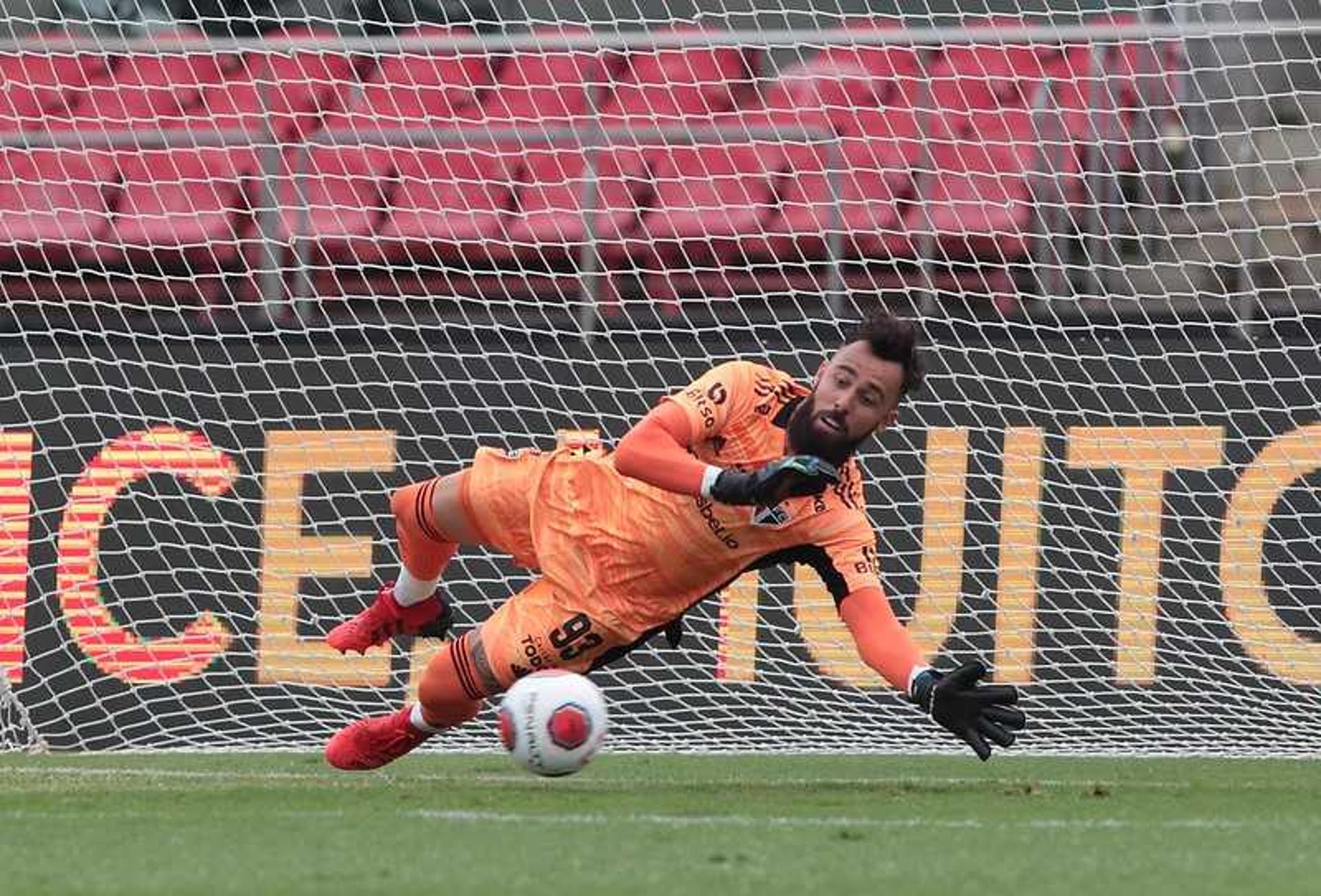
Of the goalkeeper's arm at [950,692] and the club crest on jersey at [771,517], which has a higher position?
the club crest on jersey at [771,517]

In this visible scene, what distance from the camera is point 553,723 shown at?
591 cm

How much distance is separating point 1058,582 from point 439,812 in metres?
3.77

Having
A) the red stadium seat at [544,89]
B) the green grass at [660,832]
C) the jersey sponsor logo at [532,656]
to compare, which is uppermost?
the red stadium seat at [544,89]

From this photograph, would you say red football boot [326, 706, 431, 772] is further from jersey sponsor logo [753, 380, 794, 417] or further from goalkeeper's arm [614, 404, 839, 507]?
jersey sponsor logo [753, 380, 794, 417]

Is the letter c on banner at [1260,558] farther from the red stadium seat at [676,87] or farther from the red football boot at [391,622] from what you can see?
the red football boot at [391,622]

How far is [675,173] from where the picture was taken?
391 inches

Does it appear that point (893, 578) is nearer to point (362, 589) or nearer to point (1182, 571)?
point (1182, 571)

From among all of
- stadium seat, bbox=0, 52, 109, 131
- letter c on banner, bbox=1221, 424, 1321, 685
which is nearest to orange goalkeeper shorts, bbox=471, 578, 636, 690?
letter c on banner, bbox=1221, 424, 1321, 685

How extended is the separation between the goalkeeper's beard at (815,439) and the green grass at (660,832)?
0.85 m

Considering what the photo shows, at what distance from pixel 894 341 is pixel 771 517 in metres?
0.58

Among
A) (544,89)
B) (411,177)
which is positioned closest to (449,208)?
(411,177)

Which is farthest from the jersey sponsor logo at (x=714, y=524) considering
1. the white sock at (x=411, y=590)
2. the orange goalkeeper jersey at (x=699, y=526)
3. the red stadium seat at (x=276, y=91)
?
the red stadium seat at (x=276, y=91)

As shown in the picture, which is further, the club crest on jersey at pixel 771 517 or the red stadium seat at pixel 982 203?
the red stadium seat at pixel 982 203

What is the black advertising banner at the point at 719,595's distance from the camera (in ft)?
29.0
